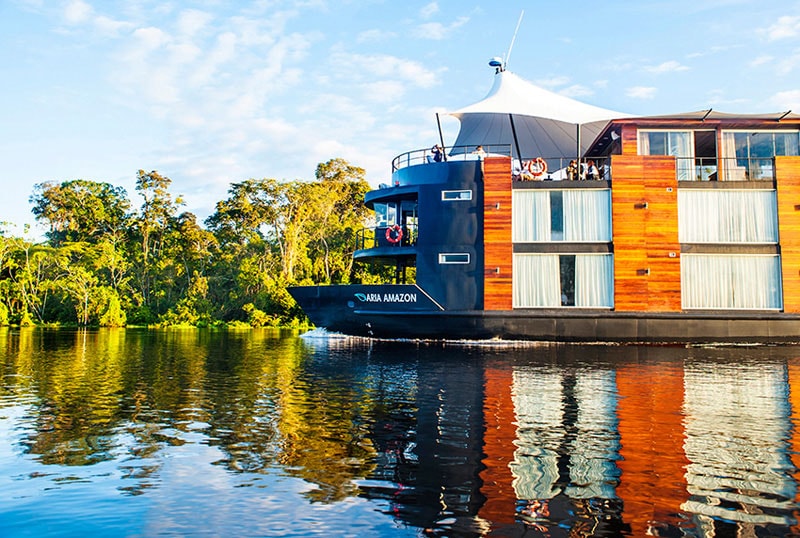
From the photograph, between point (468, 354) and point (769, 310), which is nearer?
point (468, 354)

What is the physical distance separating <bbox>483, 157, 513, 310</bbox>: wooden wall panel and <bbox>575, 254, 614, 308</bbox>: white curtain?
78.8 inches

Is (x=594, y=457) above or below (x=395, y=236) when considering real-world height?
below

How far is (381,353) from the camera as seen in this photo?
611 inches

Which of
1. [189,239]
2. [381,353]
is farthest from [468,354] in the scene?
[189,239]

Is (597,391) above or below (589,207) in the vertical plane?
below

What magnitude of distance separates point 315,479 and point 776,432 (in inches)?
198

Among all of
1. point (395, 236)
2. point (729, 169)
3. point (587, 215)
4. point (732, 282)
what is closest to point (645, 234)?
point (587, 215)

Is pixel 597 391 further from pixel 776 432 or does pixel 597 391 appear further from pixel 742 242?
pixel 742 242

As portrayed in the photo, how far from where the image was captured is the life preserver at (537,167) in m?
18.6

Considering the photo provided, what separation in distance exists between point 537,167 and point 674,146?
163 inches

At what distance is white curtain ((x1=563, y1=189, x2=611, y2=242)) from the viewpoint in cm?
1788

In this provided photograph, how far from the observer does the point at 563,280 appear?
58.5 feet

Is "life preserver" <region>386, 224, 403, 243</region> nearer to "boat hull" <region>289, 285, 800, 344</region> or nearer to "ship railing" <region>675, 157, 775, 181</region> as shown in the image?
"boat hull" <region>289, 285, 800, 344</region>

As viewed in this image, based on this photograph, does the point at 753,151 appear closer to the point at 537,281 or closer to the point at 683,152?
the point at 683,152
